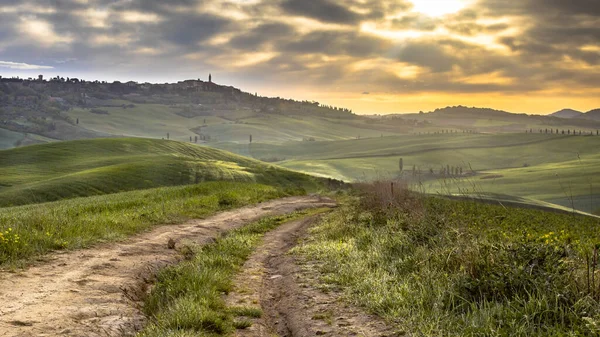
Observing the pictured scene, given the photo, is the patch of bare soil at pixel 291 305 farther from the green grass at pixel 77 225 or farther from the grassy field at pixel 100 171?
the grassy field at pixel 100 171

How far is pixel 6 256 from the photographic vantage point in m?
11.8

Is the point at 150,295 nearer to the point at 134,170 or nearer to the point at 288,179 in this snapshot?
the point at 134,170

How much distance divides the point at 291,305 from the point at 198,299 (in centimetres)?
197

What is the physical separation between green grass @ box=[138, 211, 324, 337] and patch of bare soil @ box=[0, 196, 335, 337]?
43 cm

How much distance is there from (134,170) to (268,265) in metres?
58.1

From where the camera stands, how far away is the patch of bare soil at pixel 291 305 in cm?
838

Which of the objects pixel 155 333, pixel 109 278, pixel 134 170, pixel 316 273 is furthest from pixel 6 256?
pixel 134 170

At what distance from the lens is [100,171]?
64.6m

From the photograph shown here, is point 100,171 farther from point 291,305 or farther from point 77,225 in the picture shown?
point 291,305

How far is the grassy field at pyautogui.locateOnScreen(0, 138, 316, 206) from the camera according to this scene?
53.5 metres

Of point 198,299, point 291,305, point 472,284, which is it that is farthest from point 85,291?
point 472,284

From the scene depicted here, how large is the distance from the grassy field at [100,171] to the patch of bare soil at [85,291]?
3680 cm

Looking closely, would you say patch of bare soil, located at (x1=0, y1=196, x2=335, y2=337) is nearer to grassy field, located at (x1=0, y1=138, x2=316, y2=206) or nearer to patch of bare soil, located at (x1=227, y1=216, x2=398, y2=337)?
patch of bare soil, located at (x1=227, y1=216, x2=398, y2=337)

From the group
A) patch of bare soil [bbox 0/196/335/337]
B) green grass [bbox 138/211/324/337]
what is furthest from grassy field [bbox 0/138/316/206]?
green grass [bbox 138/211/324/337]
